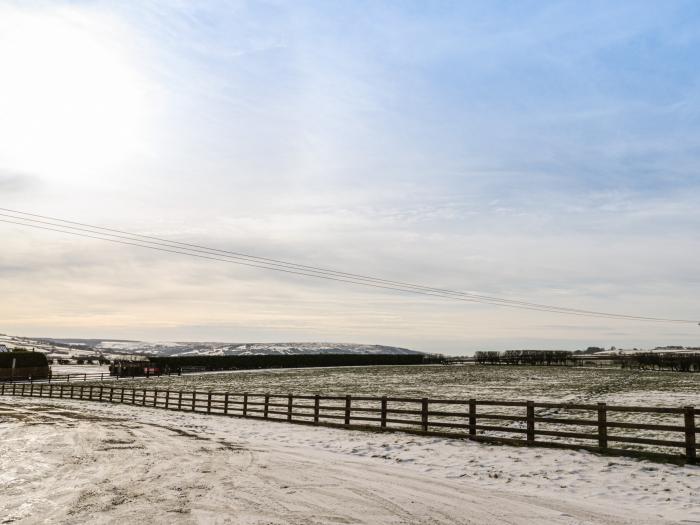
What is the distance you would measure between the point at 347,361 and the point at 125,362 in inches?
1696

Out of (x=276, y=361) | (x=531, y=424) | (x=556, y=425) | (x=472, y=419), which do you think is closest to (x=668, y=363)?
(x=276, y=361)

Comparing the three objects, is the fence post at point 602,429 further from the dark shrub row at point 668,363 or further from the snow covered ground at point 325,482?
the dark shrub row at point 668,363

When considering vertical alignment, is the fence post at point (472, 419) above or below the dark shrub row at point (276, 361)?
above

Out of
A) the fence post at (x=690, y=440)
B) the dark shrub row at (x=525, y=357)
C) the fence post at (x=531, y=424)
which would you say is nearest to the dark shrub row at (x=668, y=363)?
the dark shrub row at (x=525, y=357)

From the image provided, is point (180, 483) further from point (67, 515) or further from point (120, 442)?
point (120, 442)

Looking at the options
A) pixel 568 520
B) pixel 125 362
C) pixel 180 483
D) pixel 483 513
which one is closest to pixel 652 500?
pixel 568 520

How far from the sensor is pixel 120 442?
60.2 feet

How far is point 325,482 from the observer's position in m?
12.4

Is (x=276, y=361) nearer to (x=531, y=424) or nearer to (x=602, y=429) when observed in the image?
(x=531, y=424)

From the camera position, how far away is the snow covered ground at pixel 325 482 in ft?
32.3

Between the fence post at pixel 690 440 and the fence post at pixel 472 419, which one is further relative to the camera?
the fence post at pixel 472 419

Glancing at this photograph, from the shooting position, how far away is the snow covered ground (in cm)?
984

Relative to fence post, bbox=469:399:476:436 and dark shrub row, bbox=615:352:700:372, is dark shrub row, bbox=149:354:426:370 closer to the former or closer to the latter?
dark shrub row, bbox=615:352:700:372

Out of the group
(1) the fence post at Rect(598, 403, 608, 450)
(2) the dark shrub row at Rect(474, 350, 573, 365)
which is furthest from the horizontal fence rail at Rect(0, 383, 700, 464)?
(2) the dark shrub row at Rect(474, 350, 573, 365)
